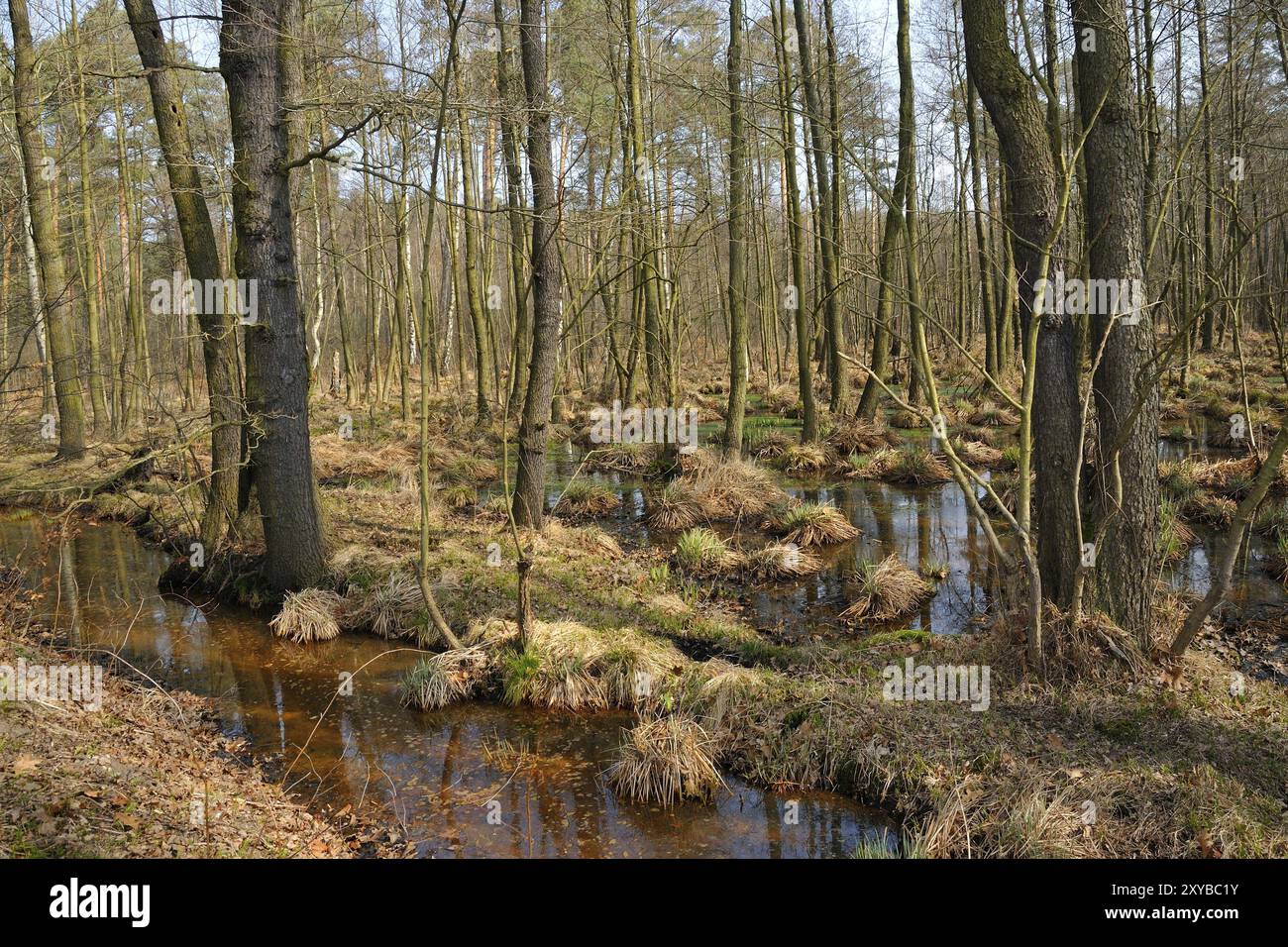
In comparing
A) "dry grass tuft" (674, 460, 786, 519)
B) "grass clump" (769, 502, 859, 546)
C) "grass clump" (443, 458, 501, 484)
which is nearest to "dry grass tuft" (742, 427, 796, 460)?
"dry grass tuft" (674, 460, 786, 519)

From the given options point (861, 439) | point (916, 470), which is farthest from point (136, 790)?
point (861, 439)

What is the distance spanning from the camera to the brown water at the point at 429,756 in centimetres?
474

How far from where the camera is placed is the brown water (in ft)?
15.6

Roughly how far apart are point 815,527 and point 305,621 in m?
6.15

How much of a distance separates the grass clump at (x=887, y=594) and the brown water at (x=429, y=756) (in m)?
3.05

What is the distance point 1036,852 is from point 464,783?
3.30 m

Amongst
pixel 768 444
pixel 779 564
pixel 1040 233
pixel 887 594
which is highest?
pixel 1040 233

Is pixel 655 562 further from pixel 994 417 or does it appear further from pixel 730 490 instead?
pixel 994 417

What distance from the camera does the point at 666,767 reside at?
5.21 m

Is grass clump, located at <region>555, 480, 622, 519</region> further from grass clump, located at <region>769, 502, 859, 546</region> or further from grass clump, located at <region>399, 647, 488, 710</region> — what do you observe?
grass clump, located at <region>399, 647, 488, 710</region>

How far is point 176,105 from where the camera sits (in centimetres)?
910

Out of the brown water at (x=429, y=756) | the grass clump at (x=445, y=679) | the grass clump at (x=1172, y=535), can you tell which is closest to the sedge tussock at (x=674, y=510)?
the brown water at (x=429, y=756)

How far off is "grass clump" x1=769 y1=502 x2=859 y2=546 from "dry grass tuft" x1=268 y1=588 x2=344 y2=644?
18.3 ft
